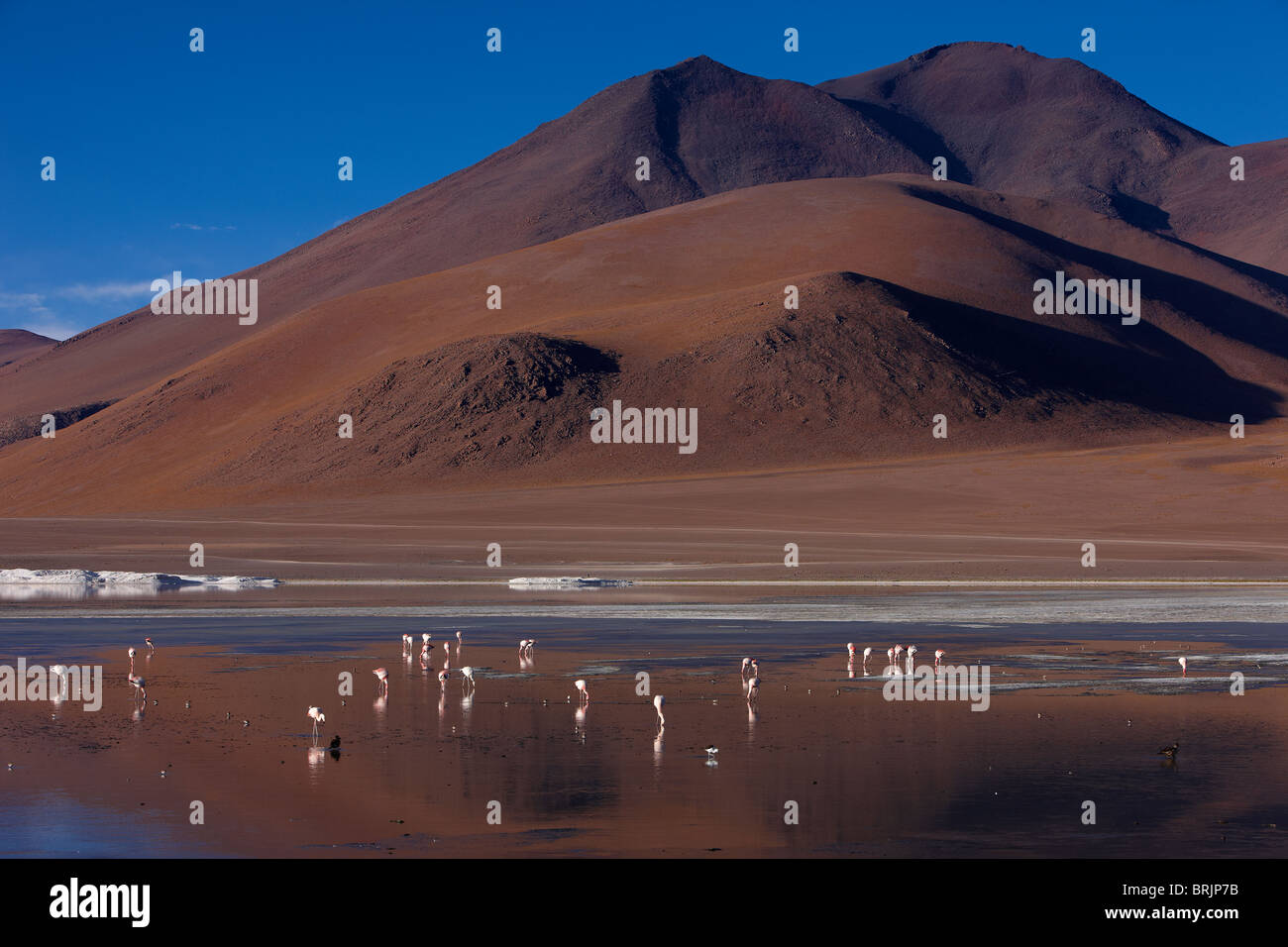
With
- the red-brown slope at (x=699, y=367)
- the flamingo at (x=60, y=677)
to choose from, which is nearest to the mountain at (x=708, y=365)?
the red-brown slope at (x=699, y=367)

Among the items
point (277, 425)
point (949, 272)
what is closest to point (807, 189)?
point (949, 272)

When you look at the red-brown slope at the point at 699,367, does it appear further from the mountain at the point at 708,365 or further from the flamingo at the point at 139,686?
the flamingo at the point at 139,686

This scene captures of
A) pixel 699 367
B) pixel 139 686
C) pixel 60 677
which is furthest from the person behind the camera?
pixel 699 367

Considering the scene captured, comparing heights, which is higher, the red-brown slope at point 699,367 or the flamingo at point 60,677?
the red-brown slope at point 699,367

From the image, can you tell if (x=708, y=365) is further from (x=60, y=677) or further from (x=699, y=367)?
(x=60, y=677)

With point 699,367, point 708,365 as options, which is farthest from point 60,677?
point 708,365

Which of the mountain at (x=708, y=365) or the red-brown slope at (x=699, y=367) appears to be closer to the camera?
the red-brown slope at (x=699, y=367)

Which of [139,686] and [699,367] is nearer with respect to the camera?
[139,686]

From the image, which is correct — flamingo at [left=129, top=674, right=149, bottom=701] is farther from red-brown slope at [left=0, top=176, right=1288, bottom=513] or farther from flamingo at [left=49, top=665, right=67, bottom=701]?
red-brown slope at [left=0, top=176, right=1288, bottom=513]

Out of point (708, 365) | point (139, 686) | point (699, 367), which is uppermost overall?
point (708, 365)

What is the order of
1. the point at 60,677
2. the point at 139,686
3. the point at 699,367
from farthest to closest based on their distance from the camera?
the point at 699,367
the point at 60,677
the point at 139,686

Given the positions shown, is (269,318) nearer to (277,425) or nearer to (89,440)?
(89,440)
